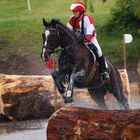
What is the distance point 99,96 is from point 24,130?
7.14 ft

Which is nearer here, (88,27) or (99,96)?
(88,27)

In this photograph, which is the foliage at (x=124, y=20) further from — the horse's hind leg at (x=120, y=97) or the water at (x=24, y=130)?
the horse's hind leg at (x=120, y=97)

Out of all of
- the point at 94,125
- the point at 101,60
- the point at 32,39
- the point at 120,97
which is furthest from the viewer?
the point at 32,39

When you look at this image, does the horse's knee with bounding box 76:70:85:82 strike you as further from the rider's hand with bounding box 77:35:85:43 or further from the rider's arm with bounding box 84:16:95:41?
the rider's arm with bounding box 84:16:95:41

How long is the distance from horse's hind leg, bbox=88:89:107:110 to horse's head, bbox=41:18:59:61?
6.41 feet

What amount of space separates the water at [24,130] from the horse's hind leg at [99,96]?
1433mm

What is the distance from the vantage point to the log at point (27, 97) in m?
17.3

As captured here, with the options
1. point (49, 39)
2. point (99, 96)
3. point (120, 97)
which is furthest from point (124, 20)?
point (49, 39)

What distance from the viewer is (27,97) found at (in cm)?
1736

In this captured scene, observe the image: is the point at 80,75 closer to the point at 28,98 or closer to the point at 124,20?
the point at 28,98

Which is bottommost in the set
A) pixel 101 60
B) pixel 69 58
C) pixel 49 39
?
pixel 101 60

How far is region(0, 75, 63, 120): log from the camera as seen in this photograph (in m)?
17.3

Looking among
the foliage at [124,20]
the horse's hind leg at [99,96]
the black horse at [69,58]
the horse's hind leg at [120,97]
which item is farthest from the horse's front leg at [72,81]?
the foliage at [124,20]

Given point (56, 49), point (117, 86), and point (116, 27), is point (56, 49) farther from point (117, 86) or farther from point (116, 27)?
point (116, 27)
